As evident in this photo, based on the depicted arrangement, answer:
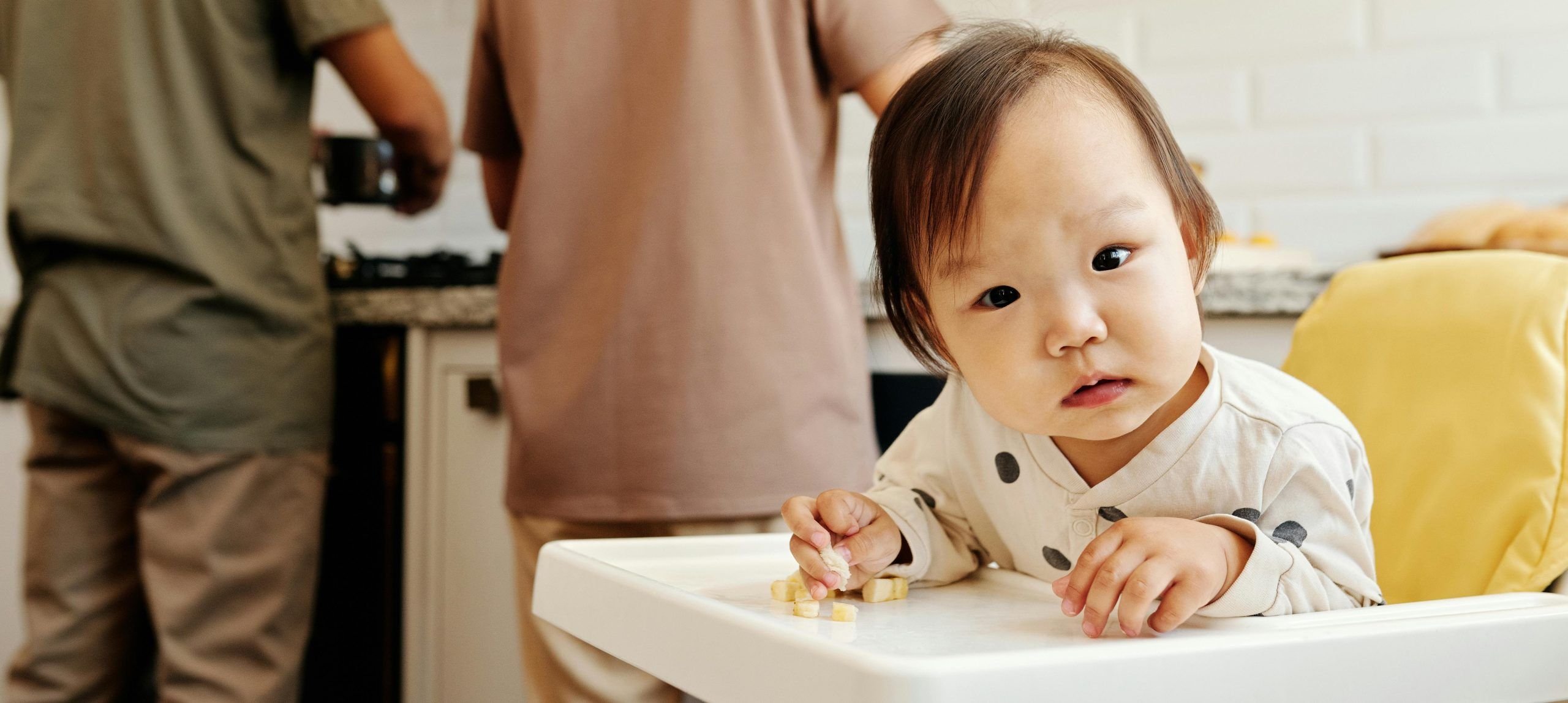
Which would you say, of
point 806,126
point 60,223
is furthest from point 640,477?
point 60,223

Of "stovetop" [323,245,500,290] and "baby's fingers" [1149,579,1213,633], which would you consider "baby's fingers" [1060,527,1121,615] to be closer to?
"baby's fingers" [1149,579,1213,633]

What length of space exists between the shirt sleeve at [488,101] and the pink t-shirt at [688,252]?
0.07 metres

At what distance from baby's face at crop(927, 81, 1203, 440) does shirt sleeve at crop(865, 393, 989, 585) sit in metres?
0.13

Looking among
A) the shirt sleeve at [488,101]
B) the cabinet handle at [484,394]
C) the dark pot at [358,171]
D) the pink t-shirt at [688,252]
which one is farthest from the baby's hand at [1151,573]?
the dark pot at [358,171]

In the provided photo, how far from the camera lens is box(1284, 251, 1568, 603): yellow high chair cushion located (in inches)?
27.4

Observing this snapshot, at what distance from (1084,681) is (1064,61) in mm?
344

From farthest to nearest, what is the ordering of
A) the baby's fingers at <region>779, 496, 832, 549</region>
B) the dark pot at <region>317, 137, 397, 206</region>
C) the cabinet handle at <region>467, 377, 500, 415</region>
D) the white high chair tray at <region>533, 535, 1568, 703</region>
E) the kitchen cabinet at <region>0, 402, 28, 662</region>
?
the kitchen cabinet at <region>0, 402, 28, 662</region>
the dark pot at <region>317, 137, 397, 206</region>
the cabinet handle at <region>467, 377, 500, 415</region>
the baby's fingers at <region>779, 496, 832, 549</region>
the white high chair tray at <region>533, 535, 1568, 703</region>

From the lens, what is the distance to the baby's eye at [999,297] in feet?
1.94

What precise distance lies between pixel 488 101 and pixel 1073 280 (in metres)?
0.81

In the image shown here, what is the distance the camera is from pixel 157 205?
4.27ft

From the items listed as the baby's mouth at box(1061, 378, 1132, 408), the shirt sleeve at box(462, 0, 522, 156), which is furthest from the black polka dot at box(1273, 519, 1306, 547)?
the shirt sleeve at box(462, 0, 522, 156)

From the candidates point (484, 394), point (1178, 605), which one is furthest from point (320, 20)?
point (1178, 605)

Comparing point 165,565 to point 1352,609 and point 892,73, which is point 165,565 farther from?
point 1352,609

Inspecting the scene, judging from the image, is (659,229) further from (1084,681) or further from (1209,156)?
(1209,156)
